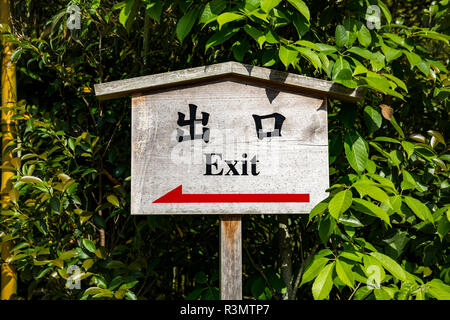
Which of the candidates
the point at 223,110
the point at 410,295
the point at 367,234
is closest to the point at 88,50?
the point at 223,110

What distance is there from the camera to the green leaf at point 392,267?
55.3 inches

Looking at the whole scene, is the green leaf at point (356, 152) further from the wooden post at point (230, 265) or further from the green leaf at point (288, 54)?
the wooden post at point (230, 265)

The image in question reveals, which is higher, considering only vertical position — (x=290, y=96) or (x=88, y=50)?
(x=88, y=50)

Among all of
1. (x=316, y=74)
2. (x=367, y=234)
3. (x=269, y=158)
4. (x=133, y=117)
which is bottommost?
(x=367, y=234)

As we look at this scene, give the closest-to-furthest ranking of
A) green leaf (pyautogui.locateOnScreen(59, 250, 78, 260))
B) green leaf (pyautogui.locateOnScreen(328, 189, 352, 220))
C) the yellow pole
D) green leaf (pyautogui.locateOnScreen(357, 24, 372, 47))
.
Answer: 1. green leaf (pyautogui.locateOnScreen(328, 189, 352, 220))
2. green leaf (pyautogui.locateOnScreen(357, 24, 372, 47))
3. green leaf (pyautogui.locateOnScreen(59, 250, 78, 260))
4. the yellow pole

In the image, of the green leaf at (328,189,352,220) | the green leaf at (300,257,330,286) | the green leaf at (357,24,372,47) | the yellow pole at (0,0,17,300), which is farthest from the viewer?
the yellow pole at (0,0,17,300)

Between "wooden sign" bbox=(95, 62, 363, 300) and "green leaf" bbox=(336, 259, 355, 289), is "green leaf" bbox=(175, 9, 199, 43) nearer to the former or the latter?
"wooden sign" bbox=(95, 62, 363, 300)

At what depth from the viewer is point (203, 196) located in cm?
150

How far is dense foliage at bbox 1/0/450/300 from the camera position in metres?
1.53

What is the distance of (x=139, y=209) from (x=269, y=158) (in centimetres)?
49

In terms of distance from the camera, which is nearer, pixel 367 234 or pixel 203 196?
pixel 203 196

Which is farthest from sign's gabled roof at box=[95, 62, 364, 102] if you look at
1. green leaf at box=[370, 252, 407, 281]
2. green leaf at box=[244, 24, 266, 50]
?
green leaf at box=[370, 252, 407, 281]

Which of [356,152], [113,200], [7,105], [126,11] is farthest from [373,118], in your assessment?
[7,105]

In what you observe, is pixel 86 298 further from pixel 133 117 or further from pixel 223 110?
pixel 223 110
